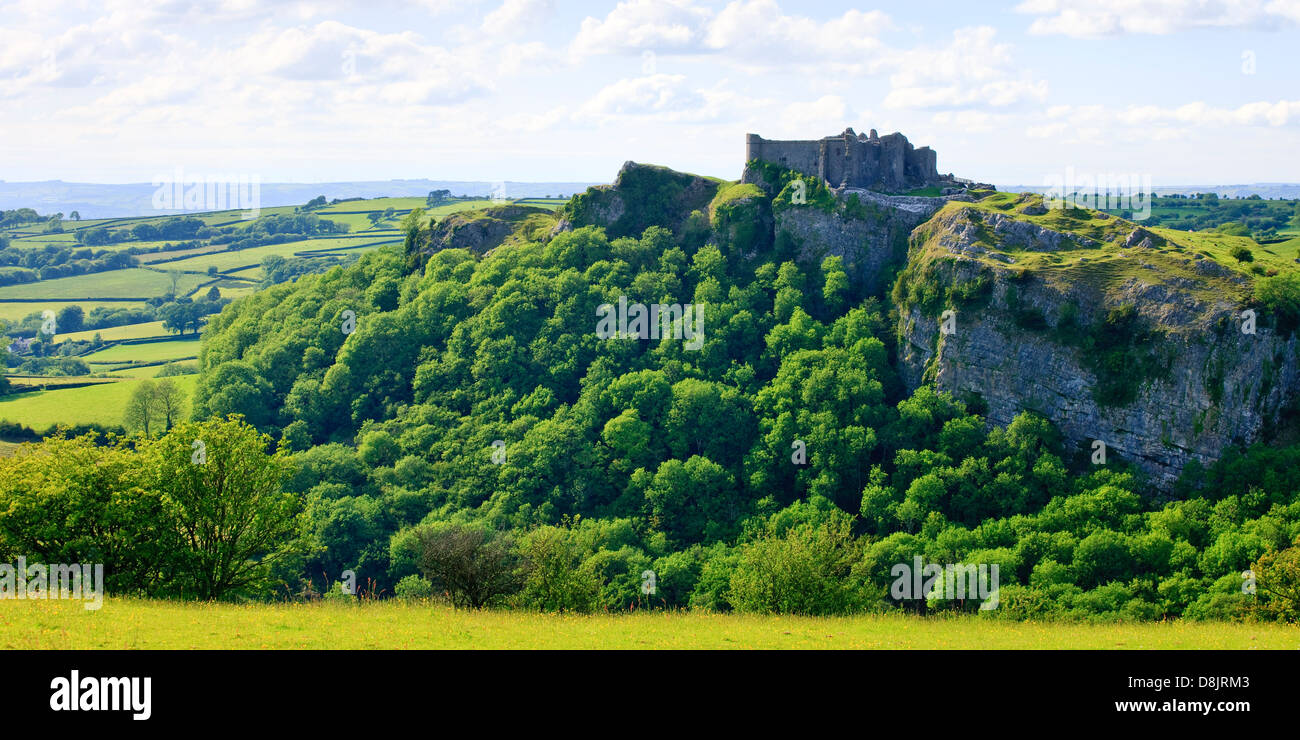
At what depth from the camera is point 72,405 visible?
89.3 metres

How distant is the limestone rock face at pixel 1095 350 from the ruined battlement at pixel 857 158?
11.9m

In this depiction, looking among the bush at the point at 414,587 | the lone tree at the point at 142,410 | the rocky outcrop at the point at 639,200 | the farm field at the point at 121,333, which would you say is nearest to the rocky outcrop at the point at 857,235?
the rocky outcrop at the point at 639,200

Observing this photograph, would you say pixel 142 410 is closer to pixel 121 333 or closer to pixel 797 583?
pixel 797 583

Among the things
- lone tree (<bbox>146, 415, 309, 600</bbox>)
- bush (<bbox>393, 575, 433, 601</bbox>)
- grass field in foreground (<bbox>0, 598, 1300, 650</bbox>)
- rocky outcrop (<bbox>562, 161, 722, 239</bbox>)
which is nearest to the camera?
grass field in foreground (<bbox>0, 598, 1300, 650</bbox>)

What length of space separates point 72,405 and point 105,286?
368 feet

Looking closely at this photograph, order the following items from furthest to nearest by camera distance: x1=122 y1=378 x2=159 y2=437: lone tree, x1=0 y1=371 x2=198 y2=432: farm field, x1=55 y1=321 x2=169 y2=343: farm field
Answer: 1. x1=55 y1=321 x2=169 y2=343: farm field
2. x1=0 y1=371 x2=198 y2=432: farm field
3. x1=122 y1=378 x2=159 y2=437: lone tree

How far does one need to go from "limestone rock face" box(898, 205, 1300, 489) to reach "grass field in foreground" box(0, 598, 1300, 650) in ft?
86.0

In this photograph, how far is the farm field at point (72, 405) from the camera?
8406 centimetres

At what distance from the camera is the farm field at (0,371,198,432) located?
84.1m

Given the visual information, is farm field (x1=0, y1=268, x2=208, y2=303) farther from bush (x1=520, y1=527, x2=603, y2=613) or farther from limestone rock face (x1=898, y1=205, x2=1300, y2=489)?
bush (x1=520, y1=527, x2=603, y2=613)

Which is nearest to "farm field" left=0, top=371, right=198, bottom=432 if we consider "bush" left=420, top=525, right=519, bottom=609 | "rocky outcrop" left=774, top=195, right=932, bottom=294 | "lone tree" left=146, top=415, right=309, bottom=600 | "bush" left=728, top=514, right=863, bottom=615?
"lone tree" left=146, top=415, right=309, bottom=600

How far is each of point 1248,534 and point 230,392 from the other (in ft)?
251

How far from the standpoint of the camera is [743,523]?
62344mm

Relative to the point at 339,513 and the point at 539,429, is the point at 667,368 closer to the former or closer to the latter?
the point at 539,429
